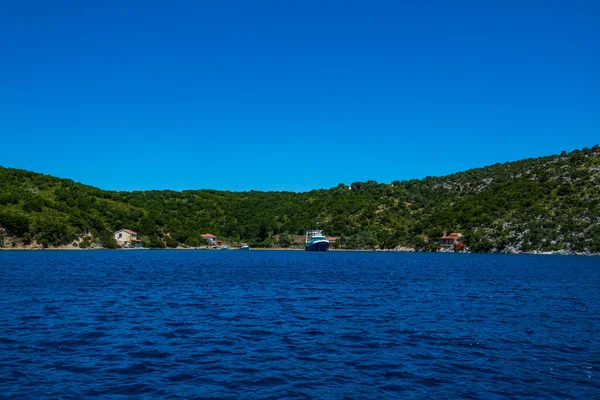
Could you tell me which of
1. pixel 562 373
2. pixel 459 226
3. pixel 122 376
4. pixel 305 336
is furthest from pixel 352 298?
pixel 459 226

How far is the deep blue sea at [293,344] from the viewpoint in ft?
61.0

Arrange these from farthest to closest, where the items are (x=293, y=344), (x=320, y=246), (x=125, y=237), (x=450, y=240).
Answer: (x=320, y=246) < (x=450, y=240) < (x=125, y=237) < (x=293, y=344)

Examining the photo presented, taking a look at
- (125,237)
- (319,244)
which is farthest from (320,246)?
(125,237)

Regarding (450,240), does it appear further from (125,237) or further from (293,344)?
(293,344)

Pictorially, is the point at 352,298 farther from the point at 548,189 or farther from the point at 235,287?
the point at 548,189

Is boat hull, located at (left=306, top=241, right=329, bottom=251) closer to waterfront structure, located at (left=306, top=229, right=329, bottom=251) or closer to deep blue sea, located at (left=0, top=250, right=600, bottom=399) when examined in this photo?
waterfront structure, located at (left=306, top=229, right=329, bottom=251)

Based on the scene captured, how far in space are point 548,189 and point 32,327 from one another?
162170mm

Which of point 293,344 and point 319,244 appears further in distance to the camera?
point 319,244

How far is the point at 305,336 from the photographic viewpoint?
27391 millimetres

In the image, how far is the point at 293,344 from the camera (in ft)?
83.1

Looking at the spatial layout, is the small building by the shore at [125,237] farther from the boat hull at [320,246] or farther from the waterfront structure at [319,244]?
the boat hull at [320,246]

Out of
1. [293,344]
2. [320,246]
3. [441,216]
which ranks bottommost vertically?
[293,344]

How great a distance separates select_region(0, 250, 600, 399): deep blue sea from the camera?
61.0ft

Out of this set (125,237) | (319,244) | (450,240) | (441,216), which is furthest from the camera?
(319,244)
